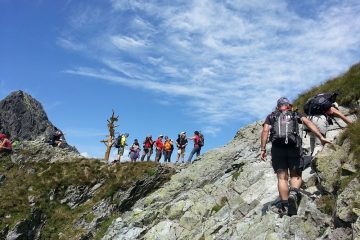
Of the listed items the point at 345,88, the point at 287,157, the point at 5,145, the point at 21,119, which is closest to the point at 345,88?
the point at 345,88

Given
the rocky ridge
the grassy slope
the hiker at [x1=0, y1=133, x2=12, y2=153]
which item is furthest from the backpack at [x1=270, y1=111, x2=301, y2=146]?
the hiker at [x1=0, y1=133, x2=12, y2=153]

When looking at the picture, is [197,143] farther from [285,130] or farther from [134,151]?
[285,130]

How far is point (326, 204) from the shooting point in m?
10.4

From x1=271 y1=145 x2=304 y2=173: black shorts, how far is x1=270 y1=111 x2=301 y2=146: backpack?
170mm

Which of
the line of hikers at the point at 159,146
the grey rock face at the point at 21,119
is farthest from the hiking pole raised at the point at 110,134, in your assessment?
the grey rock face at the point at 21,119

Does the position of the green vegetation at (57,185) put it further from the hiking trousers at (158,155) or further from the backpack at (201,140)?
the backpack at (201,140)

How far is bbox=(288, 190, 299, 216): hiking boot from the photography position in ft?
33.8

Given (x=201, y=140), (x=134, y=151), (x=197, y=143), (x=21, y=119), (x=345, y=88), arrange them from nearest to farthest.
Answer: (x=345, y=88) < (x=197, y=143) < (x=201, y=140) < (x=134, y=151) < (x=21, y=119)

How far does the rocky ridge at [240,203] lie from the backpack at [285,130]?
1.62 m

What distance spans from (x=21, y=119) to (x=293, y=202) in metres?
124

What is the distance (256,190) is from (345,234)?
6.11 m

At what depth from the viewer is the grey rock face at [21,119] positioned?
121250 millimetres

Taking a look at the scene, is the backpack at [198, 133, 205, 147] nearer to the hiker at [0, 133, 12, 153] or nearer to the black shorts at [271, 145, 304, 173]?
the hiker at [0, 133, 12, 153]

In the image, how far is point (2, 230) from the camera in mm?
23250
